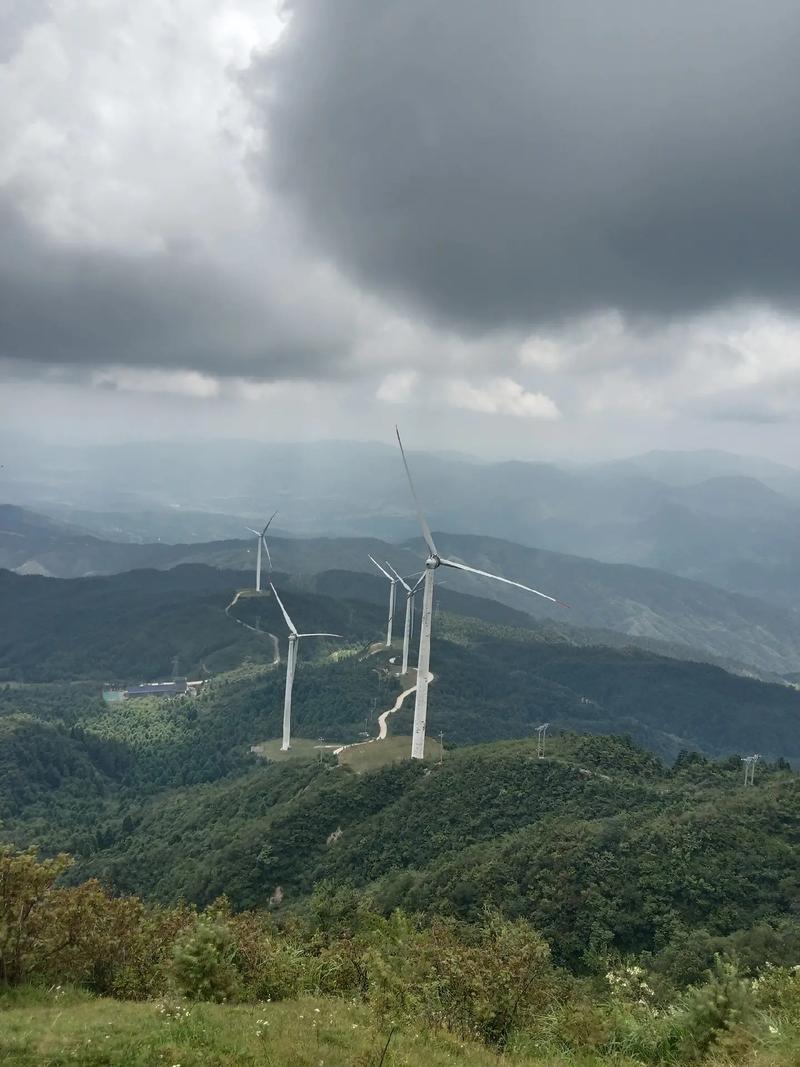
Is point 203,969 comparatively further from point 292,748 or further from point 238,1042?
point 292,748

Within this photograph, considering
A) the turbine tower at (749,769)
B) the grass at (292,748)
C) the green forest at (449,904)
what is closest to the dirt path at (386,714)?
the green forest at (449,904)

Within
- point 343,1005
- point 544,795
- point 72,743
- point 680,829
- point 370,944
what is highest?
point 343,1005

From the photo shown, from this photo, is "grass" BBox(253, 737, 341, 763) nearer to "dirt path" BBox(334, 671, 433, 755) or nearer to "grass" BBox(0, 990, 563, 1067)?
"dirt path" BBox(334, 671, 433, 755)

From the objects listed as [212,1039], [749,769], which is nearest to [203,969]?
[212,1039]

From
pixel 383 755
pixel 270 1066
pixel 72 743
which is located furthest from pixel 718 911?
pixel 72 743

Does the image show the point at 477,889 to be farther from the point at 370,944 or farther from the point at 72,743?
the point at 72,743

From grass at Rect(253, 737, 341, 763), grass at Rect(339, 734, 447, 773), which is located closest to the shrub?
grass at Rect(339, 734, 447, 773)

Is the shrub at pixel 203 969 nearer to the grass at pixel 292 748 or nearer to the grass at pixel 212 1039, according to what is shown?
the grass at pixel 212 1039
